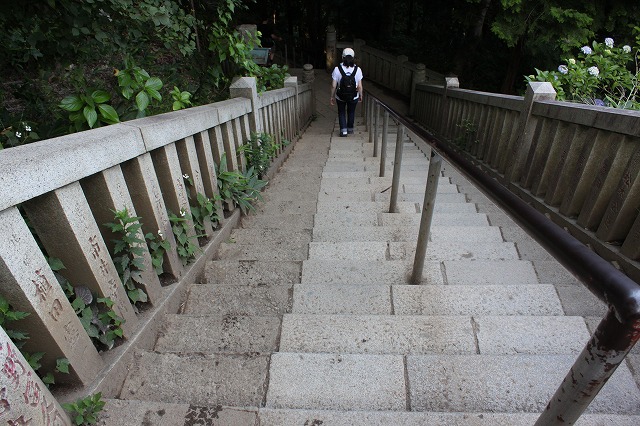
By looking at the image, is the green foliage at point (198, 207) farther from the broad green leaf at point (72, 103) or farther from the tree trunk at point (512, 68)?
the tree trunk at point (512, 68)

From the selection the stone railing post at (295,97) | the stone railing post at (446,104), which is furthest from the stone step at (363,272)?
the stone railing post at (446,104)

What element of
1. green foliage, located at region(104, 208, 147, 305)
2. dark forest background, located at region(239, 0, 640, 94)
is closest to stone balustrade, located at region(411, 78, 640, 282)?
green foliage, located at region(104, 208, 147, 305)

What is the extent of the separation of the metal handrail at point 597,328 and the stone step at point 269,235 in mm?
2017

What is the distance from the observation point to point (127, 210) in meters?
1.54

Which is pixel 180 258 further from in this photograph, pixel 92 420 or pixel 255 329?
pixel 92 420

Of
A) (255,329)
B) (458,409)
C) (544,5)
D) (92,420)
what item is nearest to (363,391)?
(458,409)

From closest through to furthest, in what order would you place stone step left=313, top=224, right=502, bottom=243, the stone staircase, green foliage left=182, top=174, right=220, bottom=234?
1. the stone staircase
2. green foliage left=182, top=174, right=220, bottom=234
3. stone step left=313, top=224, right=502, bottom=243

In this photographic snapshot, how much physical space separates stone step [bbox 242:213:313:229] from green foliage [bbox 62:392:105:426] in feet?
6.42

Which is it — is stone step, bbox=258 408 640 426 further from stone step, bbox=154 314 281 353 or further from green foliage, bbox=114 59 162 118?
green foliage, bbox=114 59 162 118

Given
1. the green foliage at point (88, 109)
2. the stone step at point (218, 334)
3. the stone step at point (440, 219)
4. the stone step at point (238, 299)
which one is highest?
the green foliage at point (88, 109)

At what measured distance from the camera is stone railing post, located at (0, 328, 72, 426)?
36.1 inches

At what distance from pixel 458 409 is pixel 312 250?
57.6 inches

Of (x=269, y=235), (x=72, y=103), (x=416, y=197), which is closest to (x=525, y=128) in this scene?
(x=416, y=197)

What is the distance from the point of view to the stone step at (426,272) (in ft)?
7.12
